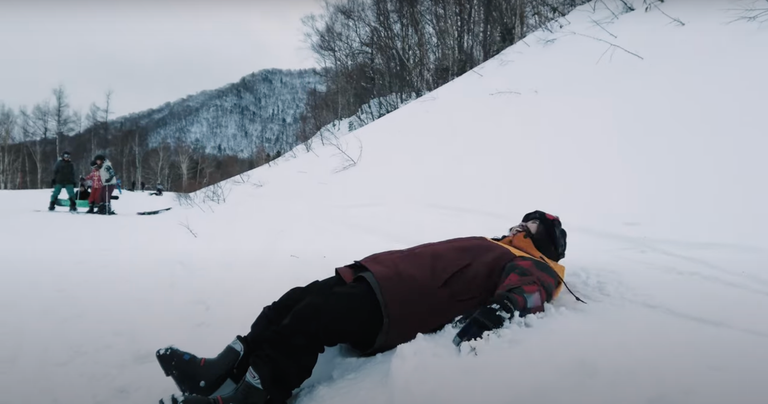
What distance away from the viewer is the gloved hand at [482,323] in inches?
51.9

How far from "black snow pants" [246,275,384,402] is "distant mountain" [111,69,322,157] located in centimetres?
6714

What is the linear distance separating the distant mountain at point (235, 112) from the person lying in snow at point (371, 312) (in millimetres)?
67131

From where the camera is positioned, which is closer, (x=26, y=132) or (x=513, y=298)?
(x=513, y=298)

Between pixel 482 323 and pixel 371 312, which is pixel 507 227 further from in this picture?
pixel 371 312

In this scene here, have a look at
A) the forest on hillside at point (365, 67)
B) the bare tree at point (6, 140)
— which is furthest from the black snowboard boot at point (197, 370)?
the bare tree at point (6, 140)

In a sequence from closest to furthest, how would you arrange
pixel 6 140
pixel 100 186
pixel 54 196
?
pixel 100 186 < pixel 54 196 < pixel 6 140

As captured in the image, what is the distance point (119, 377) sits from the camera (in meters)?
1.54

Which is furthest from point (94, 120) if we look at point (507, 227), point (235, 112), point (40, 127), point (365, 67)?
point (235, 112)

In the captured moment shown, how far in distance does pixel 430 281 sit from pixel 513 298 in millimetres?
299

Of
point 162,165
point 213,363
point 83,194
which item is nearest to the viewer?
point 213,363

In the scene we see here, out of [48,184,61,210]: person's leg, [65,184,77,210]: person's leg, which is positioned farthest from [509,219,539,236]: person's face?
[48,184,61,210]: person's leg

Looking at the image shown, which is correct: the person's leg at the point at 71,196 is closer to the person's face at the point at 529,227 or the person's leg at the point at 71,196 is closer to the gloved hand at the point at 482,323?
the person's face at the point at 529,227

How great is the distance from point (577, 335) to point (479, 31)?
31.6ft

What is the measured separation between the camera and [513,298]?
1.42m
